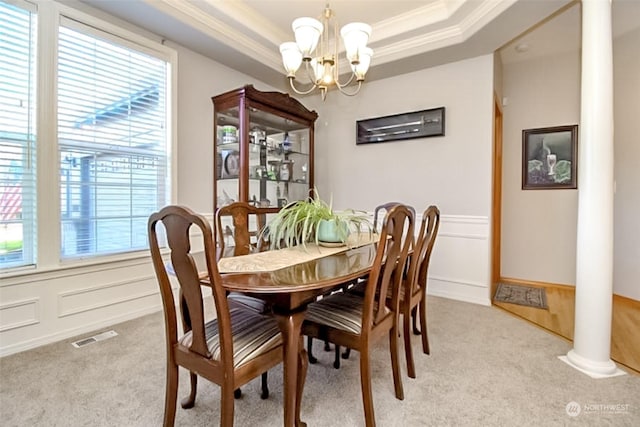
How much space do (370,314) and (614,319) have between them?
8.99 feet

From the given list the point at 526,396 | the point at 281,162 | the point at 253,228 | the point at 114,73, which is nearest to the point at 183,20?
the point at 114,73

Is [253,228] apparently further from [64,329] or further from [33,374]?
[33,374]

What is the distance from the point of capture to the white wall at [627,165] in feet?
10.3

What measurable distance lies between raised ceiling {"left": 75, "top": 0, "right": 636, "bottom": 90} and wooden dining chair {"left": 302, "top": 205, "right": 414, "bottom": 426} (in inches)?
82.2

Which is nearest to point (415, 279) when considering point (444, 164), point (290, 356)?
point (290, 356)

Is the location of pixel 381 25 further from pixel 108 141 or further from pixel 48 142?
pixel 48 142

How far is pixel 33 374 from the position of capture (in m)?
1.80

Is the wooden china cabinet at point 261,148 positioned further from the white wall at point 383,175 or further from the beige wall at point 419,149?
the beige wall at point 419,149

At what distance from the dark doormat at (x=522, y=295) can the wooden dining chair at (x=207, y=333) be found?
9.49ft

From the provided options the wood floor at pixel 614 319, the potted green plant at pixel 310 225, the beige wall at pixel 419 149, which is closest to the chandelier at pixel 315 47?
the potted green plant at pixel 310 225

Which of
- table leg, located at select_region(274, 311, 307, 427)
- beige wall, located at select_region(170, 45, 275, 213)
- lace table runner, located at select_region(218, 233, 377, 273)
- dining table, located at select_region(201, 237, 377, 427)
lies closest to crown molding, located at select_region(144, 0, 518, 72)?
beige wall, located at select_region(170, 45, 275, 213)

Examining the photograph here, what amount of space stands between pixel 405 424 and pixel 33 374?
2064 mm

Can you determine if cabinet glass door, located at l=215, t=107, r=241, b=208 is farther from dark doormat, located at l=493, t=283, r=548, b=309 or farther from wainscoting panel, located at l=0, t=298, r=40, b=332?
dark doormat, located at l=493, t=283, r=548, b=309

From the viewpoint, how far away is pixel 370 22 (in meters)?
3.06
